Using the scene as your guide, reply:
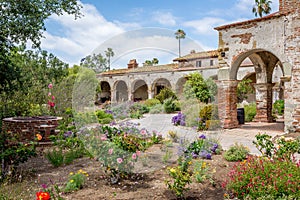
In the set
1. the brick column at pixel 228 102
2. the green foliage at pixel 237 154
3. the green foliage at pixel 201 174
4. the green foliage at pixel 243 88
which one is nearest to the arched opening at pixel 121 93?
the green foliage at pixel 201 174

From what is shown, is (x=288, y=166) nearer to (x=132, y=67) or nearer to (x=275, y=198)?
(x=275, y=198)

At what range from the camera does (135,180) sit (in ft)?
15.0

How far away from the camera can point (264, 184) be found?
321cm

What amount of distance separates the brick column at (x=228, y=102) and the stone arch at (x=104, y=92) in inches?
270

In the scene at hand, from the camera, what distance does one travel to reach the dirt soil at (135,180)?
13.0 feet

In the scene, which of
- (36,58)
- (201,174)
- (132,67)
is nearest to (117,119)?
(132,67)

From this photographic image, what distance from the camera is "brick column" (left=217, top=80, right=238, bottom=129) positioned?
36.0ft

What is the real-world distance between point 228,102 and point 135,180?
290 inches

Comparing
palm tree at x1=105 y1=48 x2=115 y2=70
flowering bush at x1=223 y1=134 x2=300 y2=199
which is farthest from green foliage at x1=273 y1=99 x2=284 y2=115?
palm tree at x1=105 y1=48 x2=115 y2=70

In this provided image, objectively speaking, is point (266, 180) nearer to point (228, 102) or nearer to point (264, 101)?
point (228, 102)

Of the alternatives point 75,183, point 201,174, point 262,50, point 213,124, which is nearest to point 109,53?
point 75,183

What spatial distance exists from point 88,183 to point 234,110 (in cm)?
809

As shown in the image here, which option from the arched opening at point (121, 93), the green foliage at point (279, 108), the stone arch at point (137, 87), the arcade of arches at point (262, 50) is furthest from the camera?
the green foliage at point (279, 108)

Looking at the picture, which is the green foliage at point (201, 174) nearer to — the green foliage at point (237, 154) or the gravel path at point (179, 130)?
the gravel path at point (179, 130)
